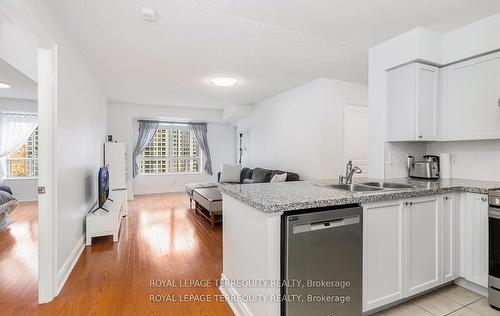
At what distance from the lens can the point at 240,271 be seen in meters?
1.78

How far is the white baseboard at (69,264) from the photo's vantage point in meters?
2.16

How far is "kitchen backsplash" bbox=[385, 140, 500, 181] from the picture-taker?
7.87 feet

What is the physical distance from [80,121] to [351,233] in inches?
128

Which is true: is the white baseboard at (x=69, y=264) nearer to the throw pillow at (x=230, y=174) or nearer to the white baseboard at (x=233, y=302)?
the white baseboard at (x=233, y=302)

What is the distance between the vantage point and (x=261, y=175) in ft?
17.5

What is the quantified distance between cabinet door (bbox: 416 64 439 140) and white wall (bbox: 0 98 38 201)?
762 centimetres

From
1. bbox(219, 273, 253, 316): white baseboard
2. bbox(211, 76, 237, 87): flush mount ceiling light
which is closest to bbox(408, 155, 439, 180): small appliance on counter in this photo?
bbox(219, 273, 253, 316): white baseboard

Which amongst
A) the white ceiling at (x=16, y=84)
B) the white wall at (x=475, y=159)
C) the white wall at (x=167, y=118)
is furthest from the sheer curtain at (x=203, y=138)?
the white wall at (x=475, y=159)

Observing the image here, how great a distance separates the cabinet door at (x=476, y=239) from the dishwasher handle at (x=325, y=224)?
1278mm

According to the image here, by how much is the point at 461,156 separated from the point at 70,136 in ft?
13.8

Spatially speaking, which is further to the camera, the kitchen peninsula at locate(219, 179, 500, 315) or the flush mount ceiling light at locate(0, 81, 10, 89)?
the flush mount ceiling light at locate(0, 81, 10, 89)

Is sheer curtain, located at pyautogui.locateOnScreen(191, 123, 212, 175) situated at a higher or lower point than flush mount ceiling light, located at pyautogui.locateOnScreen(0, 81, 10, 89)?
lower

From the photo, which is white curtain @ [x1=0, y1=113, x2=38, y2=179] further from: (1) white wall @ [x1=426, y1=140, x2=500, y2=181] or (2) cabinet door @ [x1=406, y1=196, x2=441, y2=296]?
(1) white wall @ [x1=426, y1=140, x2=500, y2=181]

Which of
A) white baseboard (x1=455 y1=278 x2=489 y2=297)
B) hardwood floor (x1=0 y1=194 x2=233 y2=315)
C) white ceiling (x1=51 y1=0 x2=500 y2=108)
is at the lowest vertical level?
hardwood floor (x1=0 y1=194 x2=233 y2=315)
